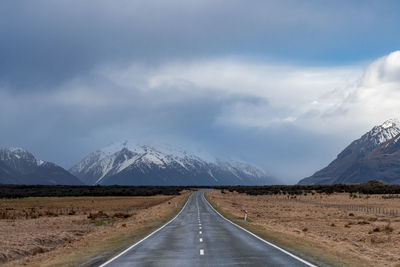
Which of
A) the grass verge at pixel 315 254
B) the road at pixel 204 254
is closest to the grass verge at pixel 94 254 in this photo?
the road at pixel 204 254

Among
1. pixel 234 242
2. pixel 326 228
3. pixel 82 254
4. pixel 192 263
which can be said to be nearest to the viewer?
pixel 192 263

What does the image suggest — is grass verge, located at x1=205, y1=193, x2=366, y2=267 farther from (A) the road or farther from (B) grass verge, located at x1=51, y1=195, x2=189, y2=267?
(B) grass verge, located at x1=51, y1=195, x2=189, y2=267

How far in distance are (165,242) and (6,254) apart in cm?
852

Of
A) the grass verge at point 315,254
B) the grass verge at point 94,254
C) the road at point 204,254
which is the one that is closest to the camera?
the road at point 204,254

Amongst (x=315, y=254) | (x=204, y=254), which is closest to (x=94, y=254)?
(x=204, y=254)

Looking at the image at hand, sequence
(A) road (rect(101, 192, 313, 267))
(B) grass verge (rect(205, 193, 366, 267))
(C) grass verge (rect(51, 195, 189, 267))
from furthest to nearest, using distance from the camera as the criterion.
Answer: (C) grass verge (rect(51, 195, 189, 267)) < (B) grass verge (rect(205, 193, 366, 267)) < (A) road (rect(101, 192, 313, 267))

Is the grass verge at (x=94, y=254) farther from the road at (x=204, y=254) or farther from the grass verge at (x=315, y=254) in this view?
the grass verge at (x=315, y=254)

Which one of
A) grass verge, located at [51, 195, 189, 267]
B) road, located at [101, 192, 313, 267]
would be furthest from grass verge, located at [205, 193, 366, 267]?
grass verge, located at [51, 195, 189, 267]

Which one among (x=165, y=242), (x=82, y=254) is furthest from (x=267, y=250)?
(x=82, y=254)

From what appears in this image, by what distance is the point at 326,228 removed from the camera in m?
40.9

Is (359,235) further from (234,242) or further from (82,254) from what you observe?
(82,254)

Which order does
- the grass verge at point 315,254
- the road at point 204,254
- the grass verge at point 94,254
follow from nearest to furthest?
1. the road at point 204,254
2. the grass verge at point 315,254
3. the grass verge at point 94,254

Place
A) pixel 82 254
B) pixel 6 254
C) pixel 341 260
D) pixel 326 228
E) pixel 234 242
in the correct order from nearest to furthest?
1. pixel 341 260
2. pixel 82 254
3. pixel 6 254
4. pixel 234 242
5. pixel 326 228

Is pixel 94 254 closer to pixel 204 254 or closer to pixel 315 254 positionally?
pixel 204 254
